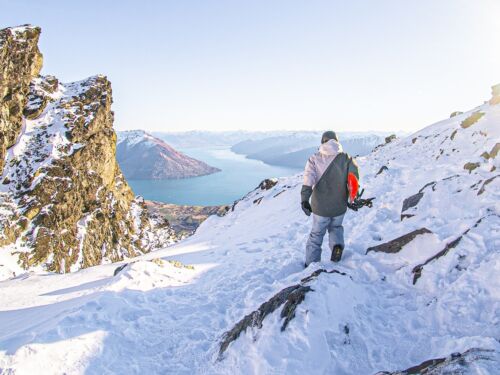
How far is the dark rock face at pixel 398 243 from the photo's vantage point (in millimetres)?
6980

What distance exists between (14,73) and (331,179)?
190 feet

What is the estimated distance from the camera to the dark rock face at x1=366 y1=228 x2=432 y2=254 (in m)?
6.98

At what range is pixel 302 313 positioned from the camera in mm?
4520

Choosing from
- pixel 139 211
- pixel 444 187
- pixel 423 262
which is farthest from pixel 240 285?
pixel 139 211

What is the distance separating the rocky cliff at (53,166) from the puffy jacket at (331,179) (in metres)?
46.8

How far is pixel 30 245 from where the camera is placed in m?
43.4

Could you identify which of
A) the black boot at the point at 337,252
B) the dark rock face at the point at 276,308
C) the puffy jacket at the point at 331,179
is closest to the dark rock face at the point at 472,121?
the puffy jacket at the point at 331,179

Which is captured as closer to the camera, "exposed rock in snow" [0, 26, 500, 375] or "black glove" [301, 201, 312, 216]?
"exposed rock in snow" [0, 26, 500, 375]

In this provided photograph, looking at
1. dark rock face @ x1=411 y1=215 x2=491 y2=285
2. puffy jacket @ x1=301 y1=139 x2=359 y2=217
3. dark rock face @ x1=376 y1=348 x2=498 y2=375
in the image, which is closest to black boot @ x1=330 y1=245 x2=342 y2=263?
puffy jacket @ x1=301 y1=139 x2=359 y2=217

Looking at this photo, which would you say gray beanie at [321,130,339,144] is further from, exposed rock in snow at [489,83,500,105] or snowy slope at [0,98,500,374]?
exposed rock in snow at [489,83,500,105]

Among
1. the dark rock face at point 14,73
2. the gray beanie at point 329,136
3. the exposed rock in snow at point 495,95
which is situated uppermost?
the dark rock face at point 14,73

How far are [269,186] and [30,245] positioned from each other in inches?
1341

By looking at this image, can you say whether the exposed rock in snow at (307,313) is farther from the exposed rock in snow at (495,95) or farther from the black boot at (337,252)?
the exposed rock in snow at (495,95)

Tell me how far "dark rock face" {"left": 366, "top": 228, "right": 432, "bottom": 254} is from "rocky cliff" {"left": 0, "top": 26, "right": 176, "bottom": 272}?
155ft
